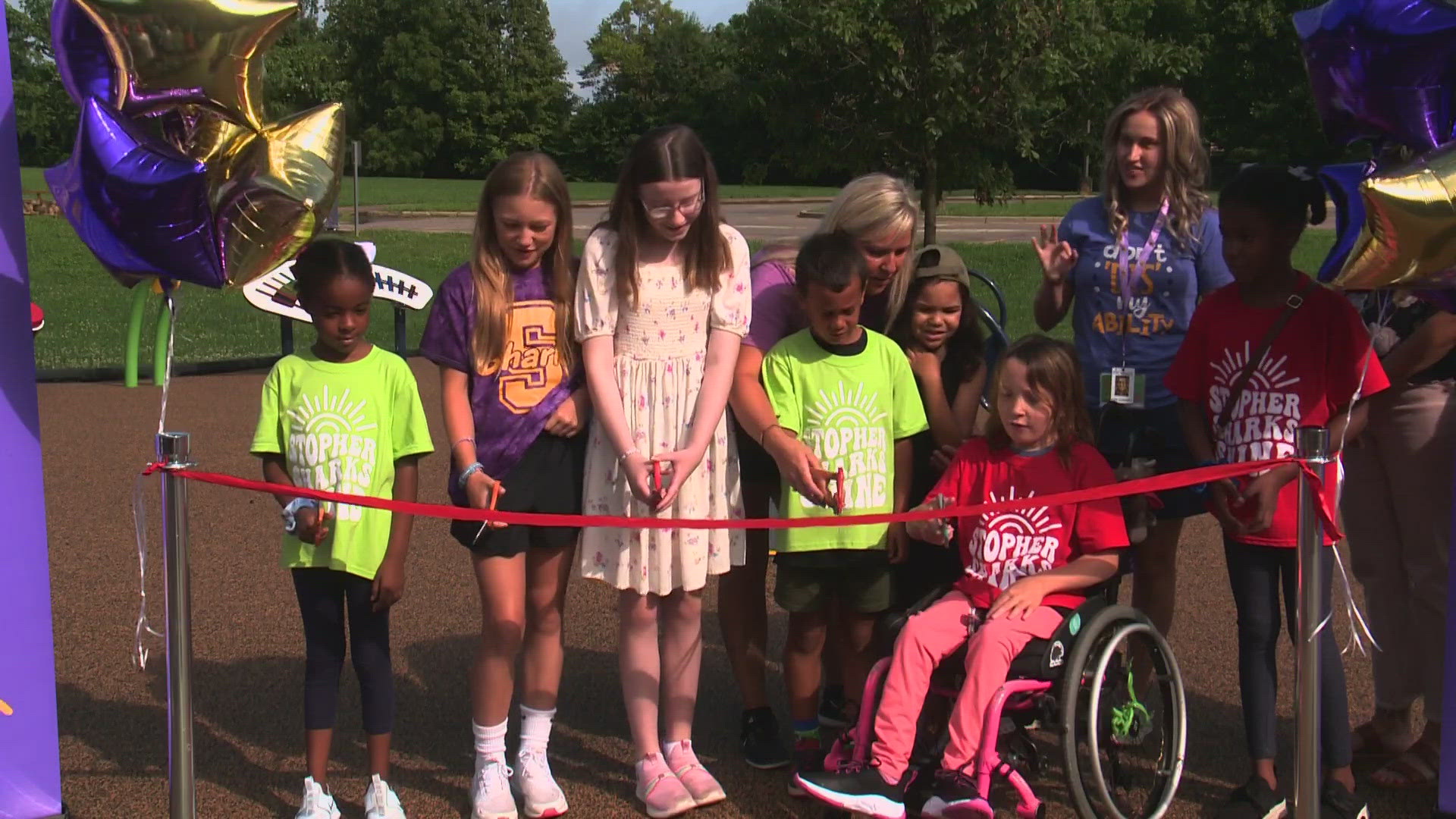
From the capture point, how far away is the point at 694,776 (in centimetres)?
397

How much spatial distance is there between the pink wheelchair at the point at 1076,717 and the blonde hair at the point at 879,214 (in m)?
0.87

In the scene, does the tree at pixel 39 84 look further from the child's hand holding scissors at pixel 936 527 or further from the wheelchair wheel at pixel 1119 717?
the wheelchair wheel at pixel 1119 717

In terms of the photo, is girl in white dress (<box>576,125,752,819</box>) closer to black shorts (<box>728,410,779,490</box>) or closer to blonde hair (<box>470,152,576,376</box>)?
blonde hair (<box>470,152,576,376</box>)

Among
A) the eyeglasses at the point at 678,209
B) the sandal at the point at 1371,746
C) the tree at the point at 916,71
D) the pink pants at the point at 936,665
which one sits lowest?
the sandal at the point at 1371,746

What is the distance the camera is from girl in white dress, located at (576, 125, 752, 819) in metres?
3.73

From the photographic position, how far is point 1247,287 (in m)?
3.75

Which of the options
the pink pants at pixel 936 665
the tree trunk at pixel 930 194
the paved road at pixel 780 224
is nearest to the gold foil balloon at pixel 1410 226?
the pink pants at pixel 936 665

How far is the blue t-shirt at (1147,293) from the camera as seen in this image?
13.2 feet

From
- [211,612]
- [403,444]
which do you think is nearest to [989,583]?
[403,444]

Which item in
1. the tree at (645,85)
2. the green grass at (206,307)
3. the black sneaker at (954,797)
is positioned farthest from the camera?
the tree at (645,85)

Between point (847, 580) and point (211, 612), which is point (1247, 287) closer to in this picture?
point (847, 580)

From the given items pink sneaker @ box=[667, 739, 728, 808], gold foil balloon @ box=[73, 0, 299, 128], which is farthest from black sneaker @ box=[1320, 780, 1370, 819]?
gold foil balloon @ box=[73, 0, 299, 128]

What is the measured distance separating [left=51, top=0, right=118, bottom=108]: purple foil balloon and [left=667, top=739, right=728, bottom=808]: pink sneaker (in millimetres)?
2171

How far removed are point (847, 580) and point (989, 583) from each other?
1.35 feet
